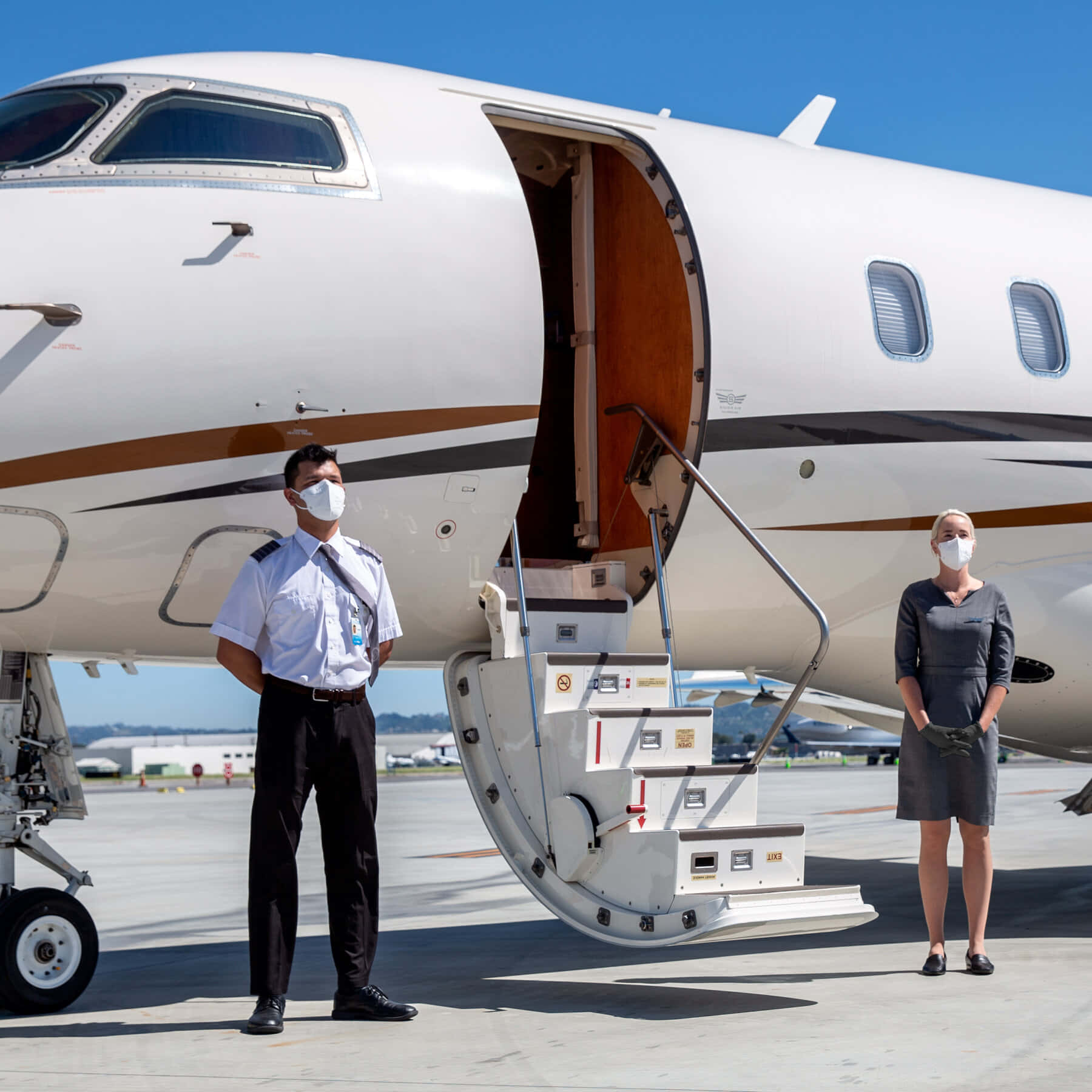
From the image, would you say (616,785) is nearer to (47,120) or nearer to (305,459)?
(305,459)

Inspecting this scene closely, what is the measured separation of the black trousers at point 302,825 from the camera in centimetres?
510

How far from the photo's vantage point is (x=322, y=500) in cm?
524

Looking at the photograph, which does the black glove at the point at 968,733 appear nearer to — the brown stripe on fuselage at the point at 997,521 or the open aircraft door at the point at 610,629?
the open aircraft door at the point at 610,629

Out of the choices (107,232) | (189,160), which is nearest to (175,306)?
(107,232)

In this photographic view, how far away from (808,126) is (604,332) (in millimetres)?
2089

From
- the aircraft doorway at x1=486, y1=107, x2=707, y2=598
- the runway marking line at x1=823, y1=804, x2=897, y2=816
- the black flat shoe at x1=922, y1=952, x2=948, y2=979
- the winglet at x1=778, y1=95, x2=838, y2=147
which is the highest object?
the winglet at x1=778, y1=95, x2=838, y2=147

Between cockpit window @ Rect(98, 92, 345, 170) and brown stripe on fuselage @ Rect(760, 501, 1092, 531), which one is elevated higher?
cockpit window @ Rect(98, 92, 345, 170)

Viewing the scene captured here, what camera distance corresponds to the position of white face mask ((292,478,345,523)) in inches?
206

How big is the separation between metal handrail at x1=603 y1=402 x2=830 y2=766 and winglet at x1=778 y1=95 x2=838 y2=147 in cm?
227

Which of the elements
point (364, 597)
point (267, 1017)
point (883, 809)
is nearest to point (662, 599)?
point (364, 597)

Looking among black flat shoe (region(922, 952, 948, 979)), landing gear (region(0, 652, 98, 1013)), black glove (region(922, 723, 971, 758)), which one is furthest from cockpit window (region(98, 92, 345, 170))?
black flat shoe (region(922, 952, 948, 979))

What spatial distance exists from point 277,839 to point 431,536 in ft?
5.24

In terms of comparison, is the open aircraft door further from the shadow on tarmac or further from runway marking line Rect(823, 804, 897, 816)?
runway marking line Rect(823, 804, 897, 816)

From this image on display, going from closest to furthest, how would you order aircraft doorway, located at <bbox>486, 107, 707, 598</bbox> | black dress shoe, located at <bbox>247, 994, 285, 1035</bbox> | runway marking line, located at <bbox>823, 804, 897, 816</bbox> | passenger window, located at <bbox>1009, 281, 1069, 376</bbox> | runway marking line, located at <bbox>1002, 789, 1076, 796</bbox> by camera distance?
black dress shoe, located at <bbox>247, 994, 285, 1035</bbox>, aircraft doorway, located at <bbox>486, 107, 707, 598</bbox>, passenger window, located at <bbox>1009, 281, 1069, 376</bbox>, runway marking line, located at <bbox>823, 804, 897, 816</bbox>, runway marking line, located at <bbox>1002, 789, 1076, 796</bbox>
